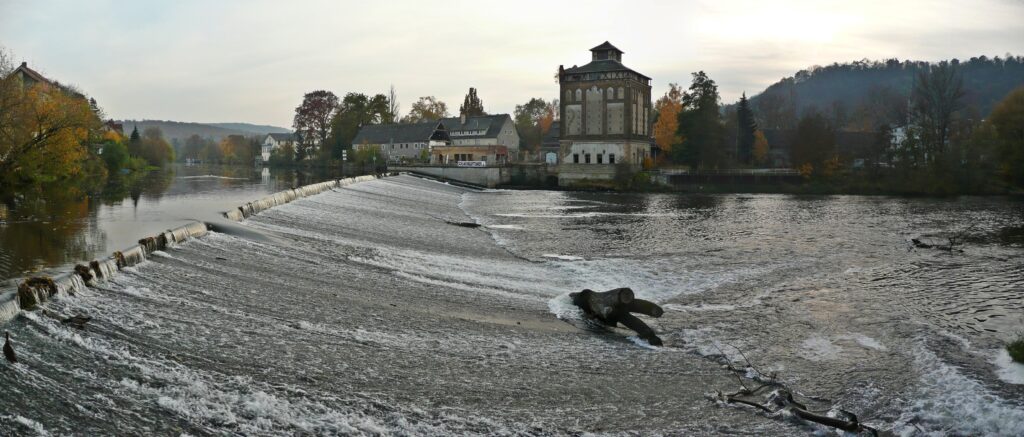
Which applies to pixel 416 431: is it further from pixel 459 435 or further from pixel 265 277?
pixel 265 277

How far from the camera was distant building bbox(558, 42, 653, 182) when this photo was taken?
6919 cm

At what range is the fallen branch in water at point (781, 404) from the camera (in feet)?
27.0

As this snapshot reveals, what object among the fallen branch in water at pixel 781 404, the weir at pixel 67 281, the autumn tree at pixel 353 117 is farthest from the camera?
the autumn tree at pixel 353 117

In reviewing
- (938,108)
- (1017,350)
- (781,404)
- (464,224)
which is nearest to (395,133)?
(938,108)

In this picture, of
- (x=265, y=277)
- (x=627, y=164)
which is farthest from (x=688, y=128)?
(x=265, y=277)

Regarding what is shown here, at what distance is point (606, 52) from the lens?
71.5 metres

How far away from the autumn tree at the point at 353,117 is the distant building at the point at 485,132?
16.8 m

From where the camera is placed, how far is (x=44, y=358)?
293 inches

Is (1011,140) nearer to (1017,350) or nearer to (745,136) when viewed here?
(745,136)

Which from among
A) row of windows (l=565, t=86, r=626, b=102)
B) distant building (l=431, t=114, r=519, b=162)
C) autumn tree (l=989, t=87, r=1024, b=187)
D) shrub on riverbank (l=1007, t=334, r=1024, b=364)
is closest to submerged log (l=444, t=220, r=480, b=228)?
shrub on riverbank (l=1007, t=334, r=1024, b=364)

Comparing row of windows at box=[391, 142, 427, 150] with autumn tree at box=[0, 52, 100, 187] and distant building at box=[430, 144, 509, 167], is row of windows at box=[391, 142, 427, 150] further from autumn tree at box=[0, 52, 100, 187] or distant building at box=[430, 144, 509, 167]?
autumn tree at box=[0, 52, 100, 187]

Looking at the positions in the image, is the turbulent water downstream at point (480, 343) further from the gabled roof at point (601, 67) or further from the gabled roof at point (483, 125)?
the gabled roof at point (483, 125)

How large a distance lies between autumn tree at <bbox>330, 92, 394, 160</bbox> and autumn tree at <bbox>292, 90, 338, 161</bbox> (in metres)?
2.17

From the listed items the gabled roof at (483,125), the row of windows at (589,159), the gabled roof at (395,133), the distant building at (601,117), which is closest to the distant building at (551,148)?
the gabled roof at (483,125)
